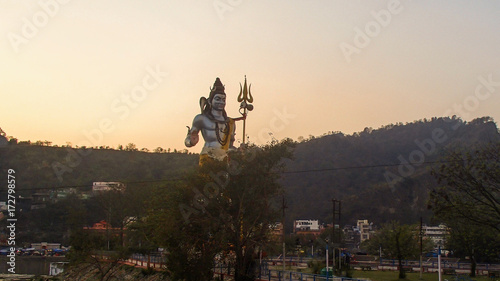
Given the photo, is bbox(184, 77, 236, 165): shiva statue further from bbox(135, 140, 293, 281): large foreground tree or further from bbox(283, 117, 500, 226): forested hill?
bbox(283, 117, 500, 226): forested hill

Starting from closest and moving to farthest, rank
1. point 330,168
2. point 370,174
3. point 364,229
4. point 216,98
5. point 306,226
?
point 216,98, point 364,229, point 306,226, point 330,168, point 370,174

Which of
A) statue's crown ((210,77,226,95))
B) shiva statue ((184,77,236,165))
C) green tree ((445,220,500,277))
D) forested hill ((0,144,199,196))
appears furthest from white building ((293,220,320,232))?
statue's crown ((210,77,226,95))

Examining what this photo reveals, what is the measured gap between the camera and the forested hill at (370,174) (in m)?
108

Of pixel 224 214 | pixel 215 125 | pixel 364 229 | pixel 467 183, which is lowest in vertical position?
pixel 364 229

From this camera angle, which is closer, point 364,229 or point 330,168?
point 364,229

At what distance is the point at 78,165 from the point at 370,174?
65.1 meters

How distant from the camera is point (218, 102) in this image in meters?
34.1

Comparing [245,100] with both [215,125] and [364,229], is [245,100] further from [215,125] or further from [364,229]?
[364,229]

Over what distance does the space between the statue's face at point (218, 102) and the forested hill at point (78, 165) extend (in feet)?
216

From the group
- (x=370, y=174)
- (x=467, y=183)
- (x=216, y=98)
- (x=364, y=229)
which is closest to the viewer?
(x=467, y=183)

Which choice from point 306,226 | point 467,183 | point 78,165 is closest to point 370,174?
point 306,226

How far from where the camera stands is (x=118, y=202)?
201 feet

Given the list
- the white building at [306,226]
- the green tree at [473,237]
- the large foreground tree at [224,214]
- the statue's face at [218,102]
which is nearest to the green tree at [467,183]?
the large foreground tree at [224,214]

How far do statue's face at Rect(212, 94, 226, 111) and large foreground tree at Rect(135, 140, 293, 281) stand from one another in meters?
9.47
